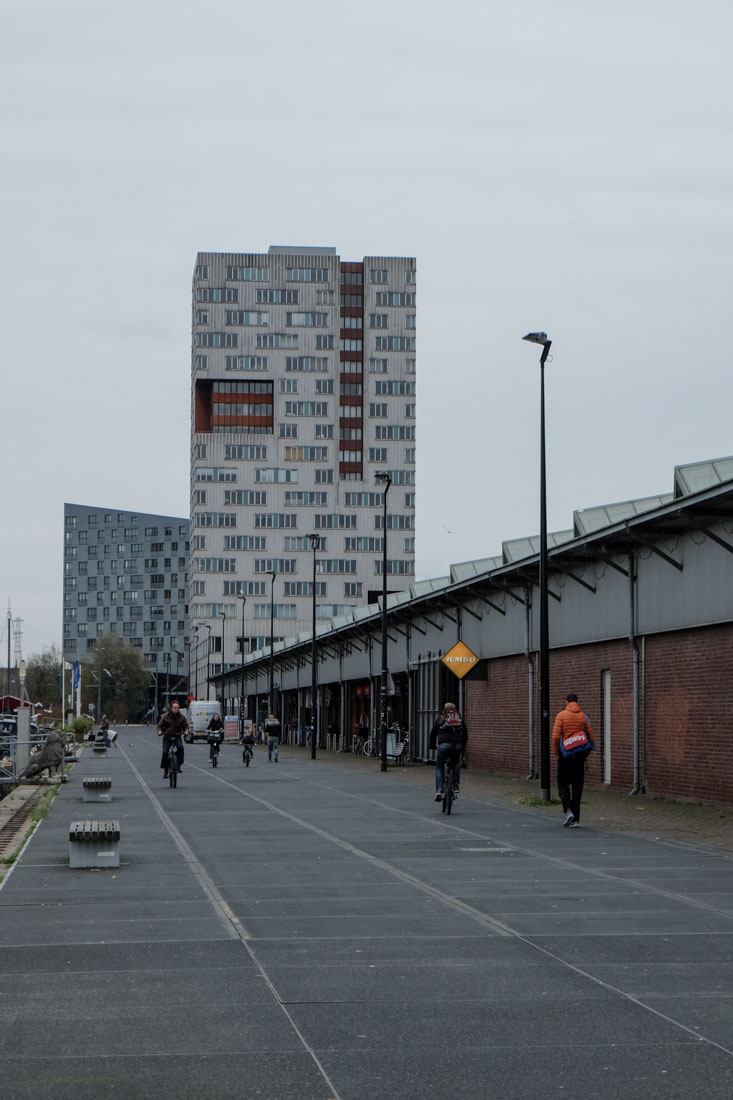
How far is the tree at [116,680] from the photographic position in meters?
180

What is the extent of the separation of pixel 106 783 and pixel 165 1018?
19.8 meters

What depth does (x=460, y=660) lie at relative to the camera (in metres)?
36.4

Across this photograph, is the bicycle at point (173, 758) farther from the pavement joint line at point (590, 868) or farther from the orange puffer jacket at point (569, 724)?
the orange puffer jacket at point (569, 724)

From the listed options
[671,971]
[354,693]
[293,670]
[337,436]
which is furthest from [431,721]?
[337,436]

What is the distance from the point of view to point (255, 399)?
→ 543ft

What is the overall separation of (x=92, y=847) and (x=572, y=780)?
7.93 metres

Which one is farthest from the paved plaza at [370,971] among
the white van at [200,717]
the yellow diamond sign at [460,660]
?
the white van at [200,717]

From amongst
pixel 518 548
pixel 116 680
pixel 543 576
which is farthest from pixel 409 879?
pixel 116 680

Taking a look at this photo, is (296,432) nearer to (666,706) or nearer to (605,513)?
(605,513)

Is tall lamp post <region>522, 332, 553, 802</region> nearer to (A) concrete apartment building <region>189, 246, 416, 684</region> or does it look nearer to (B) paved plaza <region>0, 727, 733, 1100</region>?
(B) paved plaza <region>0, 727, 733, 1100</region>

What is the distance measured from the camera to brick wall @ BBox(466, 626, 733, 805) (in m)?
25.8

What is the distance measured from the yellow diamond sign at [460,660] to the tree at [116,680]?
145 meters

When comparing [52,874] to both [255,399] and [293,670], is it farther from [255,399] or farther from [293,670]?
[255,399]

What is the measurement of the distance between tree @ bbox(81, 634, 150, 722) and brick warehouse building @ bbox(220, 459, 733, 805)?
132 meters
